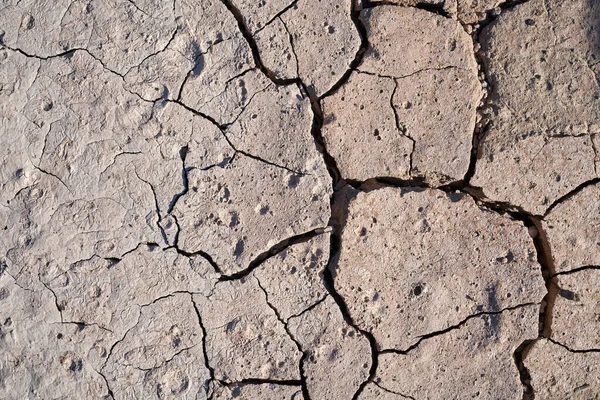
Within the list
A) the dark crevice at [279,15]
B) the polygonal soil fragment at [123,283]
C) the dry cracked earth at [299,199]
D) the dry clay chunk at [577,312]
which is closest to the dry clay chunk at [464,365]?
the dry cracked earth at [299,199]

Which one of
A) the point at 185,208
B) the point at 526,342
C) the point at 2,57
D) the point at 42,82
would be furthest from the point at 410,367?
the point at 2,57

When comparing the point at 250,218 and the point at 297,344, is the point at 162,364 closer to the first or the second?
the point at 297,344

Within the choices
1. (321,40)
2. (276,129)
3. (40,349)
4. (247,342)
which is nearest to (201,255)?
(247,342)

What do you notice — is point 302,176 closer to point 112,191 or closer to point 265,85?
point 265,85

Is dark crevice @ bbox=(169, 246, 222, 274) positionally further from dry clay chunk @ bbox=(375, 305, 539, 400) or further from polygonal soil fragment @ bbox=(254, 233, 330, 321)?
dry clay chunk @ bbox=(375, 305, 539, 400)

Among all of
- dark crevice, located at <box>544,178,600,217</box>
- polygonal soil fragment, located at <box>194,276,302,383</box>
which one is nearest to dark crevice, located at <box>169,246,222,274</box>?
polygonal soil fragment, located at <box>194,276,302,383</box>

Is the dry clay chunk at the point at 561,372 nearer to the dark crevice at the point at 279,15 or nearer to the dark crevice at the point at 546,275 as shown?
the dark crevice at the point at 546,275
